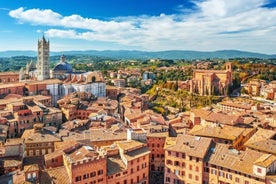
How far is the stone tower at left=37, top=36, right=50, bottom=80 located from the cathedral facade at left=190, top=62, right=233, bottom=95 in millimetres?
57887

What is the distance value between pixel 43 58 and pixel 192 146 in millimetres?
75212

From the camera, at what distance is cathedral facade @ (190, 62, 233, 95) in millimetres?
120125

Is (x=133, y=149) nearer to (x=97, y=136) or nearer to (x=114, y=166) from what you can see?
(x=114, y=166)

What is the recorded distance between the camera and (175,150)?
46844 millimetres

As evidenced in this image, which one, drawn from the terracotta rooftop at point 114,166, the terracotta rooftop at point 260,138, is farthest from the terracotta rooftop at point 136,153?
the terracotta rooftop at point 260,138

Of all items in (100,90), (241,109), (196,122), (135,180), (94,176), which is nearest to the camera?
(94,176)

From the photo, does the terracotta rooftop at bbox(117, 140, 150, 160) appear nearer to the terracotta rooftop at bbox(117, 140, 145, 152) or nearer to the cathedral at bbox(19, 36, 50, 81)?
the terracotta rooftop at bbox(117, 140, 145, 152)

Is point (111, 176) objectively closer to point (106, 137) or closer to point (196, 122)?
point (106, 137)

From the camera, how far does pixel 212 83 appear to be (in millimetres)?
121000

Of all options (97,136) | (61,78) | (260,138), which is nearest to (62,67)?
(61,78)

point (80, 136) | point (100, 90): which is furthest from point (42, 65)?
point (80, 136)

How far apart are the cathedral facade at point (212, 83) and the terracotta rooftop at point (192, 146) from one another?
Result: 73634 mm

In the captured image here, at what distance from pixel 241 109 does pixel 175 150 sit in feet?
159

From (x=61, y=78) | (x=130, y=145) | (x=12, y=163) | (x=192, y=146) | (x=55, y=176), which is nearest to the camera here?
(x=55, y=176)
